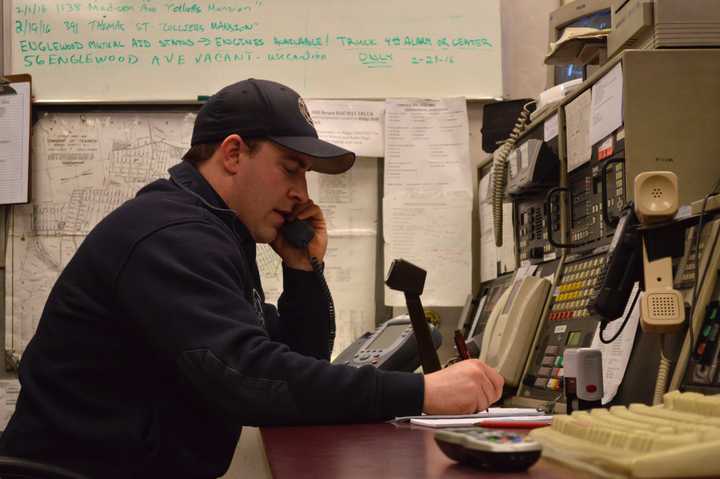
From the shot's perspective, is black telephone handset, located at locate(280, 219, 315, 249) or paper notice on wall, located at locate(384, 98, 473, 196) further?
paper notice on wall, located at locate(384, 98, 473, 196)

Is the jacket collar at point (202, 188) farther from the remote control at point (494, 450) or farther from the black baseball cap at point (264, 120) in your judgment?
the remote control at point (494, 450)

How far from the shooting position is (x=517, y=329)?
212 centimetres

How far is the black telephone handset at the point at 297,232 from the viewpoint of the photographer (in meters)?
1.92

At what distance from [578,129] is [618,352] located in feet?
2.27

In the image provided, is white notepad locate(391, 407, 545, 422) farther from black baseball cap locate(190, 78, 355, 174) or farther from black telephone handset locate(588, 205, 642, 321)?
black baseball cap locate(190, 78, 355, 174)

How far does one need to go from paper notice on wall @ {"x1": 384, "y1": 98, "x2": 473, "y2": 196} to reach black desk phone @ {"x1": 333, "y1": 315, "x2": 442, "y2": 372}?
1066 millimetres

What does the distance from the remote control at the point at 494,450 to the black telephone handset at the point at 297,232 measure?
113 cm

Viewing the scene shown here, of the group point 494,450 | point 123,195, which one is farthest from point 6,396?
point 494,450

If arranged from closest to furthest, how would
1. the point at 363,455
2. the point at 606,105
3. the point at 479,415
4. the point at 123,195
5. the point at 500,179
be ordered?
the point at 363,455 < the point at 479,415 < the point at 606,105 < the point at 500,179 < the point at 123,195

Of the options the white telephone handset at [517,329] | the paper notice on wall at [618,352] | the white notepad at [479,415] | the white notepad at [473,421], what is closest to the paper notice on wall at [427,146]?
the white telephone handset at [517,329]

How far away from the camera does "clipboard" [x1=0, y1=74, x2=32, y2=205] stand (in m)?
3.19

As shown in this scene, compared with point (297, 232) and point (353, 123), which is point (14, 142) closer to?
point (353, 123)

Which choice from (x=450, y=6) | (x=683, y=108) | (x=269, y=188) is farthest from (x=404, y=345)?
(x=450, y=6)

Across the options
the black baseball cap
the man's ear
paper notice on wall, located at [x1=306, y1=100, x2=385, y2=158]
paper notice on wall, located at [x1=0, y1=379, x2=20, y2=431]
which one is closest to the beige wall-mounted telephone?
the black baseball cap
